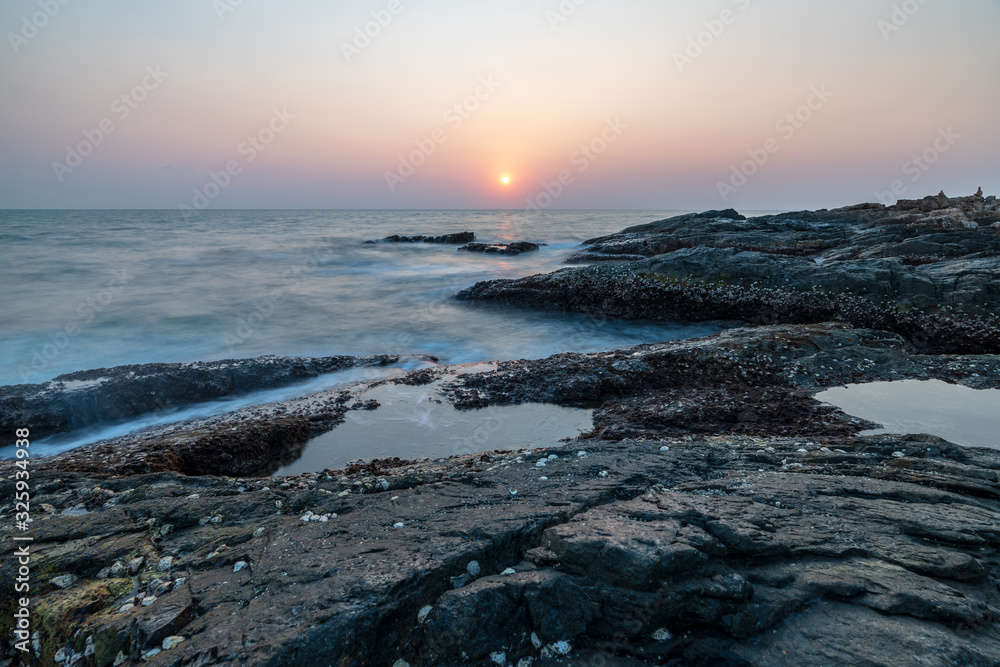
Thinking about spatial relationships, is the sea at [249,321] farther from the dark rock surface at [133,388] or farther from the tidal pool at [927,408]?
the tidal pool at [927,408]

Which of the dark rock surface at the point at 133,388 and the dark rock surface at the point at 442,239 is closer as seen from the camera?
the dark rock surface at the point at 133,388

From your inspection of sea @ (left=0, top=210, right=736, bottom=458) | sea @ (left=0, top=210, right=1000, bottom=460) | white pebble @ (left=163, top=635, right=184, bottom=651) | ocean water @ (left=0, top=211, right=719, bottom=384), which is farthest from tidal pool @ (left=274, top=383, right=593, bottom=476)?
ocean water @ (left=0, top=211, right=719, bottom=384)

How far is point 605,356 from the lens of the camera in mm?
11219

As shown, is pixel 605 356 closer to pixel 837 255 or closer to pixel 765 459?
pixel 765 459

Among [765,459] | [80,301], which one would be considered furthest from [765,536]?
[80,301]

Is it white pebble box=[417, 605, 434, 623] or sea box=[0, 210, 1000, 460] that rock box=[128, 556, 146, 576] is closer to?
white pebble box=[417, 605, 434, 623]

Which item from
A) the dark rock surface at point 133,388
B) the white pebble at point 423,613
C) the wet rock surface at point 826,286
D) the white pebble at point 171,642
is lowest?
the dark rock surface at point 133,388

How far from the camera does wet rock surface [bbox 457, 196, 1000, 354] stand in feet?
42.1

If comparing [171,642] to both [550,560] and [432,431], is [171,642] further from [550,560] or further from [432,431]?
[432,431]

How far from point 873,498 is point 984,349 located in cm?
1136

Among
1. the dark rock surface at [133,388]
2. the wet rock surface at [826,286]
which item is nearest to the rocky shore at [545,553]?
the dark rock surface at [133,388]

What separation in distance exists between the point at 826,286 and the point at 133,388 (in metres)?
19.7

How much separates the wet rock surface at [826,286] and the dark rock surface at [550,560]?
33.5ft

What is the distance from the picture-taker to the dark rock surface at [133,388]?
9.41 meters
